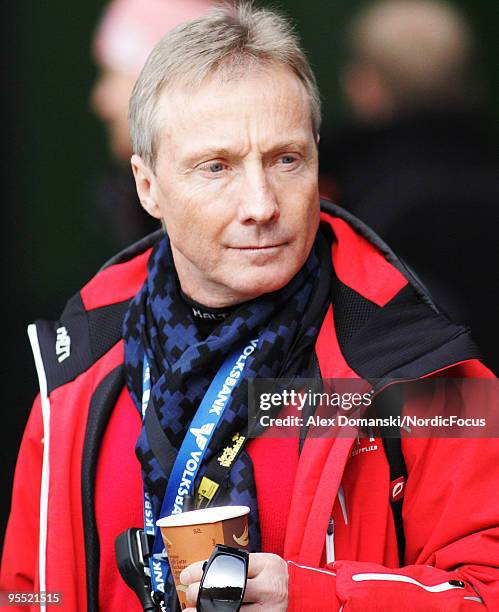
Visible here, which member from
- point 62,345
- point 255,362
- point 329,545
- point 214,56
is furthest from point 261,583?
point 214,56

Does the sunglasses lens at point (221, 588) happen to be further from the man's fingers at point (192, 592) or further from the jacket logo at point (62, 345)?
the jacket logo at point (62, 345)

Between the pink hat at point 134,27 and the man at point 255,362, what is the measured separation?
4.14 feet

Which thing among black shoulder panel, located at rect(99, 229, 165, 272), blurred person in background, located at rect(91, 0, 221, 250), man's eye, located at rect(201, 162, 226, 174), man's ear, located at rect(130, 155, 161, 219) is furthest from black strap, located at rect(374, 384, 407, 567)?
blurred person in background, located at rect(91, 0, 221, 250)

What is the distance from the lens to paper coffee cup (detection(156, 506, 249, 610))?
75.2 inches

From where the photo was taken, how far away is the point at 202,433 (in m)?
2.25

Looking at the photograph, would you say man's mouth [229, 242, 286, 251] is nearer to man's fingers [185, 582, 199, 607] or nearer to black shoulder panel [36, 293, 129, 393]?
black shoulder panel [36, 293, 129, 393]

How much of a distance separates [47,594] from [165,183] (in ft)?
3.15

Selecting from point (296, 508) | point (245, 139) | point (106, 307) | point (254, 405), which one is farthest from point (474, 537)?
point (106, 307)

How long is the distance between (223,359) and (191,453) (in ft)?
0.77

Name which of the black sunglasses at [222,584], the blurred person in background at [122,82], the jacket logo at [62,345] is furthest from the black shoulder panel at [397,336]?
the blurred person in background at [122,82]

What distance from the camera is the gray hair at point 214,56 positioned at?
224cm

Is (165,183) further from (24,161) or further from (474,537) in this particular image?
(24,161)

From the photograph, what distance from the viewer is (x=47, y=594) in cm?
233

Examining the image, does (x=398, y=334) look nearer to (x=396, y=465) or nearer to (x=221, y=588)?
(x=396, y=465)
